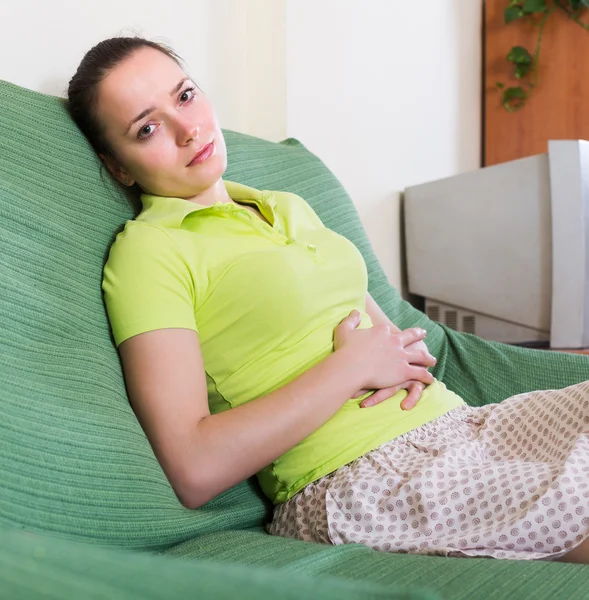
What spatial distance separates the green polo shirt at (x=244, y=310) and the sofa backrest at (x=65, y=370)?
47 millimetres

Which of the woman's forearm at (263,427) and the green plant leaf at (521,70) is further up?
the green plant leaf at (521,70)

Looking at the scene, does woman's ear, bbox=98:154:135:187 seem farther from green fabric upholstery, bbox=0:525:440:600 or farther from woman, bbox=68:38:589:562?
green fabric upholstery, bbox=0:525:440:600

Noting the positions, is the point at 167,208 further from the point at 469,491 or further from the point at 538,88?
the point at 538,88

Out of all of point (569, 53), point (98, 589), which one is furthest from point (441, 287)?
point (98, 589)

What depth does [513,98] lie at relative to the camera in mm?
3053

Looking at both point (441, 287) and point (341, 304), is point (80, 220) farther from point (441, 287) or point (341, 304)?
point (441, 287)

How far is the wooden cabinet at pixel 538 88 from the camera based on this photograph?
2.95 m

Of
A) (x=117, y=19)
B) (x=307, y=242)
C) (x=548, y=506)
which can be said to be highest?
(x=117, y=19)

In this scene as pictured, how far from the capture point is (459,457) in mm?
998

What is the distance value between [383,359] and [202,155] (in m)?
0.40

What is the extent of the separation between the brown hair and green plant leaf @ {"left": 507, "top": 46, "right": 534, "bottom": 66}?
213 centimetres

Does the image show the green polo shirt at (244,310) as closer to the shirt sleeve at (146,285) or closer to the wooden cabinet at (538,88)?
the shirt sleeve at (146,285)

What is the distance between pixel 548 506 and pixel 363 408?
0.30m

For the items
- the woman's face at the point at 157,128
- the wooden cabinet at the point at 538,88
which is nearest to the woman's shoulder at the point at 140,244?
the woman's face at the point at 157,128
